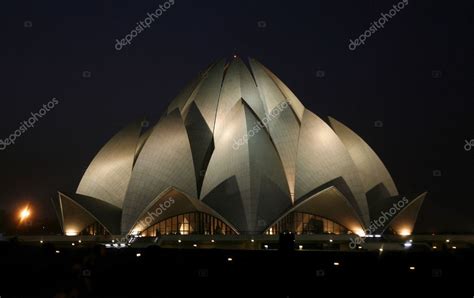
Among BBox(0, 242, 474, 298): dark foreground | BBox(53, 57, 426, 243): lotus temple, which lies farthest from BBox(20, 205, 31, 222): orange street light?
BBox(0, 242, 474, 298): dark foreground

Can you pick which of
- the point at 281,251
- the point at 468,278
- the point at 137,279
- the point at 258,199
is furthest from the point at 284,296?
the point at 258,199

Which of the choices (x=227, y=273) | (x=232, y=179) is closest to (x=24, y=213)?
(x=232, y=179)

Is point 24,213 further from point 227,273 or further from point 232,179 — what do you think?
point 227,273

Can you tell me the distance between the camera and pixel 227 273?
2319cm

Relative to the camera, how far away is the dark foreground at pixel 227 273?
20703mm

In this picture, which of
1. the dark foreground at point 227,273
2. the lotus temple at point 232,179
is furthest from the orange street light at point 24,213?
the dark foreground at point 227,273

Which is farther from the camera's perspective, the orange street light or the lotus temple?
the orange street light

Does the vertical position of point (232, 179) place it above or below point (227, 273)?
above

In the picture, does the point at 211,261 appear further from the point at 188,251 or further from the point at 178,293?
the point at 178,293

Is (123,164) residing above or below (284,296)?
above

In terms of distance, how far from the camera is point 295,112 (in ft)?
160

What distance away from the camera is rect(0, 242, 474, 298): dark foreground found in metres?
20.7

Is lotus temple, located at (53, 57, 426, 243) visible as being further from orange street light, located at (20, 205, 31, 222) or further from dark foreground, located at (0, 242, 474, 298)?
dark foreground, located at (0, 242, 474, 298)

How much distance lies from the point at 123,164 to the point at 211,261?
942 inches
